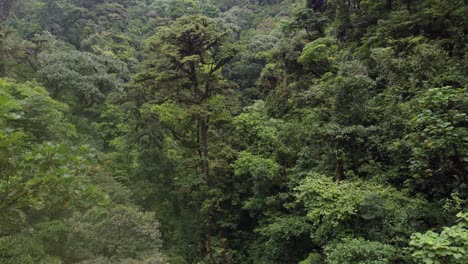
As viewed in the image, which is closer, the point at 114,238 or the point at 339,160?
the point at 114,238

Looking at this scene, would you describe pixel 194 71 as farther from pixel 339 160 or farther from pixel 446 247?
pixel 446 247

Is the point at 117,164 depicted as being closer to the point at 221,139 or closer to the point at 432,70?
the point at 221,139

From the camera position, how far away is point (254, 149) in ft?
41.6

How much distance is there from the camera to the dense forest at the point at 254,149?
4941mm

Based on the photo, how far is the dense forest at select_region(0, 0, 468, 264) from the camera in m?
4.94

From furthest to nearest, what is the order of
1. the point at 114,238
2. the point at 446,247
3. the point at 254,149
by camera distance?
1. the point at 254,149
2. the point at 114,238
3. the point at 446,247

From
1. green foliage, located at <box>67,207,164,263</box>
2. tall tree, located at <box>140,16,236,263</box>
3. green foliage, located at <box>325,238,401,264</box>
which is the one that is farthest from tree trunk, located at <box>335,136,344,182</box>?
tall tree, located at <box>140,16,236,263</box>

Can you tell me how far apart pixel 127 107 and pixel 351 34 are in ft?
34.4

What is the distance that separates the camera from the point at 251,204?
11477 mm

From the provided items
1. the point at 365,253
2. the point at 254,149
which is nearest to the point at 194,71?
the point at 254,149

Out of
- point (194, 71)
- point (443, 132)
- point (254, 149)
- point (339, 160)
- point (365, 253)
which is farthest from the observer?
point (194, 71)

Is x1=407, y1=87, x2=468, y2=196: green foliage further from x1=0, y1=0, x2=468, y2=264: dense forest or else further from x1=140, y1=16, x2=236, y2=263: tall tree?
x1=140, y1=16, x2=236, y2=263: tall tree

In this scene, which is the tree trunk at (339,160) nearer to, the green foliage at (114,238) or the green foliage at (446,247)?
the green foliage at (446,247)

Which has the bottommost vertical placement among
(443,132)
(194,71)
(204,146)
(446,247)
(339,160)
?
(204,146)
